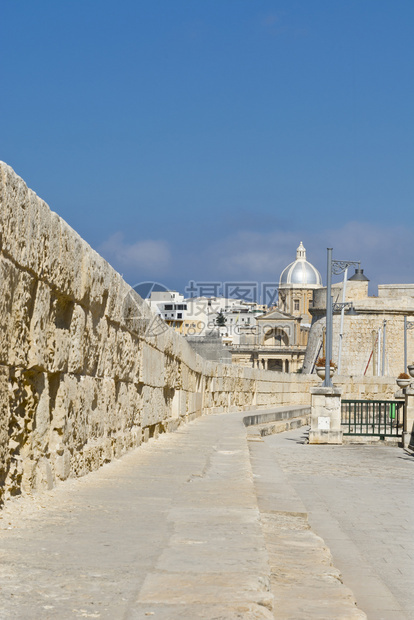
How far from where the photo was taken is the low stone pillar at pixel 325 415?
18.9m

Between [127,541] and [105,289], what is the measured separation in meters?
3.28

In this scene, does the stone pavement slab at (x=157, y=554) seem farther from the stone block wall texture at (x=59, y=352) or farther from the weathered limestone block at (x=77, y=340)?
the weathered limestone block at (x=77, y=340)

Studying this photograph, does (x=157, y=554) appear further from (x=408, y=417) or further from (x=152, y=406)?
(x=408, y=417)

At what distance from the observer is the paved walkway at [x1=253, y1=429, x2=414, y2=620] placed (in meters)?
5.12

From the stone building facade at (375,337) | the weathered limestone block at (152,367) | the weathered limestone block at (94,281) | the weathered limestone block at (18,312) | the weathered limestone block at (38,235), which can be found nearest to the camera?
the weathered limestone block at (18,312)

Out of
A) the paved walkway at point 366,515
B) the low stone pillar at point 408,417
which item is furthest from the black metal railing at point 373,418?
the paved walkway at point 366,515

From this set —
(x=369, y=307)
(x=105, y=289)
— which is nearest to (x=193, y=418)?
(x=105, y=289)

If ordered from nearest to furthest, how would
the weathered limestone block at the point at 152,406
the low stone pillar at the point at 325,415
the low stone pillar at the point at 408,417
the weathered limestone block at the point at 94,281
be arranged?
the weathered limestone block at the point at 94,281 < the weathered limestone block at the point at 152,406 < the low stone pillar at the point at 325,415 < the low stone pillar at the point at 408,417

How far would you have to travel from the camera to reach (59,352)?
5.50m

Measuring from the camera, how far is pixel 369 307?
50375 millimetres

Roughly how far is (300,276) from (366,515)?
134847 mm

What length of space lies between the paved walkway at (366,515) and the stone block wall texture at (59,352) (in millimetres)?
1897

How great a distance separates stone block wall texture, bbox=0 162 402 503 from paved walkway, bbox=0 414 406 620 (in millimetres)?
295

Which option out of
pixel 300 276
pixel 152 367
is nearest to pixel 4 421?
pixel 152 367
